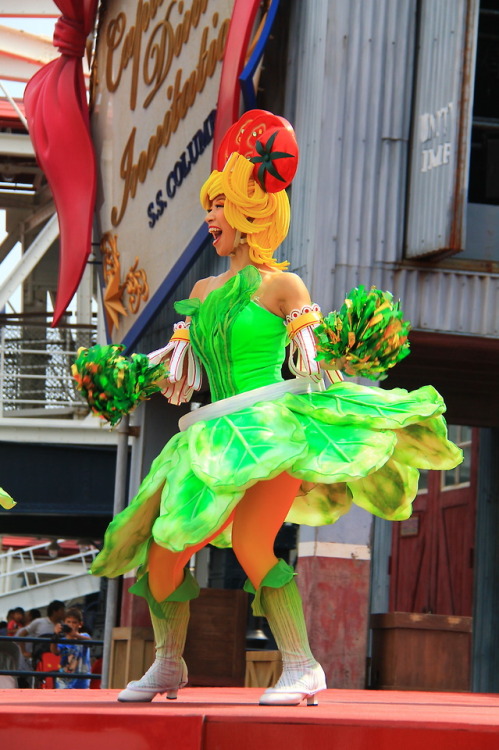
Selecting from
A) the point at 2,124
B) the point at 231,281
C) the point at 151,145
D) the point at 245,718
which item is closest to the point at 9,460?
the point at 151,145

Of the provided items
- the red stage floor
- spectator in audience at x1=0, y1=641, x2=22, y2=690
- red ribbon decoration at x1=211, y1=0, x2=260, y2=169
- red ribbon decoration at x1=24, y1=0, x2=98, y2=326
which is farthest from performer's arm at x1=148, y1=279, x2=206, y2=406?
spectator in audience at x1=0, y1=641, x2=22, y2=690

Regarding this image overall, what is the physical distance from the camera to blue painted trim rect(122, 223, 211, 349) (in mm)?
10188

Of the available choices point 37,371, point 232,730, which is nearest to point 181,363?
point 232,730

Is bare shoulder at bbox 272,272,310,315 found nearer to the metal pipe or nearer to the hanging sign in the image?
the hanging sign

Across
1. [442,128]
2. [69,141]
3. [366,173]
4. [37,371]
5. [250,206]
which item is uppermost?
[69,141]

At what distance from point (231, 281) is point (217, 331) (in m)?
0.21

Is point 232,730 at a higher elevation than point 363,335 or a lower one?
lower

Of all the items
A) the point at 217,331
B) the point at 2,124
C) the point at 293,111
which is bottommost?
the point at 217,331

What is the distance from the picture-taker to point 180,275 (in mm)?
10727

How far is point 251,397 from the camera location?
505 cm

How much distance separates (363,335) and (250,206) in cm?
81

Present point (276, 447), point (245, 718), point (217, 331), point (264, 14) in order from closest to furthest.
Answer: point (245, 718), point (276, 447), point (217, 331), point (264, 14)

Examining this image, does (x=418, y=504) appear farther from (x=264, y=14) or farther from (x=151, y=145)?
(x=264, y=14)

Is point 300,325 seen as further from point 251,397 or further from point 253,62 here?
point 253,62
